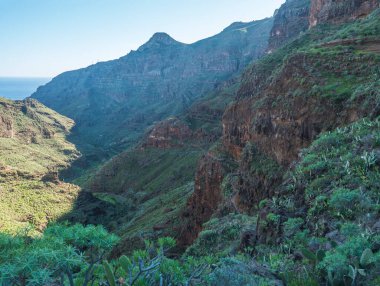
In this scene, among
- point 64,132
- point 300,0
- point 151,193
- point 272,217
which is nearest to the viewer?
point 272,217

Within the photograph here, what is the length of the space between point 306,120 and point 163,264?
20.4 metres

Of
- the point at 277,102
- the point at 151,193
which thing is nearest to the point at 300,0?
the point at 151,193

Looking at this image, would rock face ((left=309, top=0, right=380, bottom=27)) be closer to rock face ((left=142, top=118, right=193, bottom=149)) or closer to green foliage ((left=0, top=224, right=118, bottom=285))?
rock face ((left=142, top=118, right=193, bottom=149))

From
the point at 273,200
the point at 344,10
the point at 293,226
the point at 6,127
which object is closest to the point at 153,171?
the point at 344,10

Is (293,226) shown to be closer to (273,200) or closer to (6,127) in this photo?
(273,200)

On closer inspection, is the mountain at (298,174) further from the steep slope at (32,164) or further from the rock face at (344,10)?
the steep slope at (32,164)

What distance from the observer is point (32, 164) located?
373ft

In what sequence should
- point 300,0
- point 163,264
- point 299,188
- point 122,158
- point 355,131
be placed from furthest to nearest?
point 300,0
point 122,158
point 355,131
point 299,188
point 163,264

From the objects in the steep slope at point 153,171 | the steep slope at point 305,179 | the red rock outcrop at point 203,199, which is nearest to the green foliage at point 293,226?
the steep slope at point 305,179

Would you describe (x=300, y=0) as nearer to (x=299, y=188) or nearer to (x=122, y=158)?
(x=122, y=158)

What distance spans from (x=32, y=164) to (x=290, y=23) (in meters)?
94.4

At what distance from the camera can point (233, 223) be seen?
2416 centimetres

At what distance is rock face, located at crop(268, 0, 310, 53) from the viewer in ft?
376

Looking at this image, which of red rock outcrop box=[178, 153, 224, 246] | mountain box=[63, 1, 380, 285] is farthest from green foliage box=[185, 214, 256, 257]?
red rock outcrop box=[178, 153, 224, 246]
